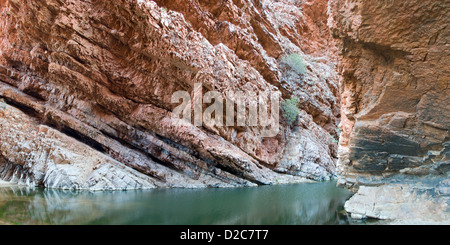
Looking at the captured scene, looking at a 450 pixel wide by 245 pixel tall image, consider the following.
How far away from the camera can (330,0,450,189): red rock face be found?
7352 millimetres

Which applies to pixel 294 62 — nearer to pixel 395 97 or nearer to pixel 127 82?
pixel 127 82

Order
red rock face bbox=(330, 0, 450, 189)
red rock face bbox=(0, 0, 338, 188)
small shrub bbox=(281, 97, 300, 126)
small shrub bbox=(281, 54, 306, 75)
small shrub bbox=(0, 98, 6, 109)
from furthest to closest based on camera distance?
small shrub bbox=(281, 54, 306, 75)
small shrub bbox=(281, 97, 300, 126)
small shrub bbox=(0, 98, 6, 109)
red rock face bbox=(0, 0, 338, 188)
red rock face bbox=(330, 0, 450, 189)

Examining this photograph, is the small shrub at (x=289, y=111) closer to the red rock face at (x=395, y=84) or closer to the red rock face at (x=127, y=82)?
the red rock face at (x=127, y=82)

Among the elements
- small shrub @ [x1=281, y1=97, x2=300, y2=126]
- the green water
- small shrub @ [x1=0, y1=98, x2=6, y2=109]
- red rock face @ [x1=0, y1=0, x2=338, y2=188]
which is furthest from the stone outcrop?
small shrub @ [x1=0, y1=98, x2=6, y2=109]

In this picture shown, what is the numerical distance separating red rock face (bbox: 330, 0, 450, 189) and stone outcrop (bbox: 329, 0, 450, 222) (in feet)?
0.07

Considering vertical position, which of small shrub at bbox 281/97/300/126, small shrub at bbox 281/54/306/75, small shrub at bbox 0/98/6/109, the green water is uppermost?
small shrub at bbox 281/54/306/75

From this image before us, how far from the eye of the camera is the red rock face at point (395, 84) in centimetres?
735

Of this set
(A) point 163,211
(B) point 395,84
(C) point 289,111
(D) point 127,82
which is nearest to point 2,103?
(D) point 127,82

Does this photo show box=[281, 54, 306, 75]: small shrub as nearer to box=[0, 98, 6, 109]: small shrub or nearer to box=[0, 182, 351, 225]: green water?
box=[0, 182, 351, 225]: green water

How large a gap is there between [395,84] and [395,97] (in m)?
0.48

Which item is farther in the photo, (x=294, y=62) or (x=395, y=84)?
(x=294, y=62)

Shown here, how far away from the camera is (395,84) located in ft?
27.7
